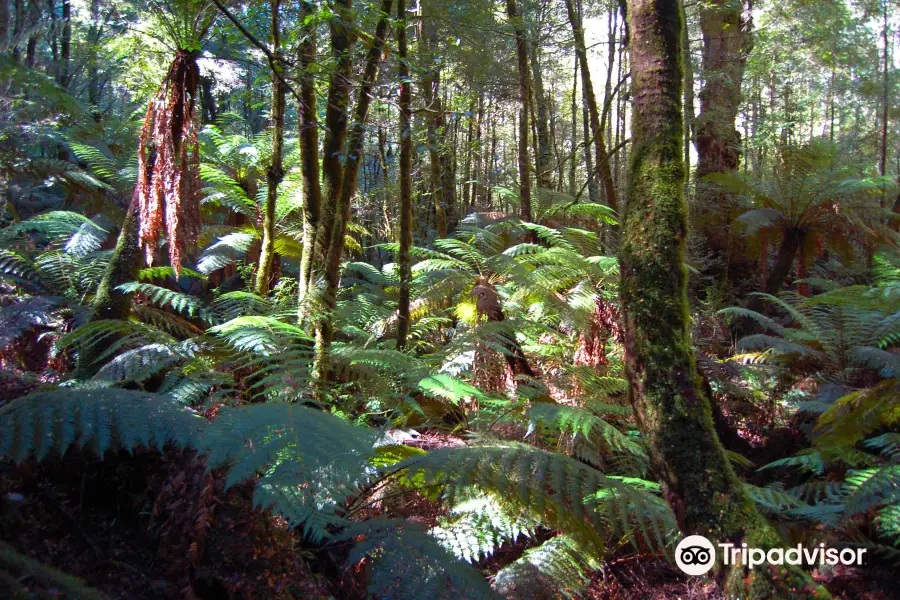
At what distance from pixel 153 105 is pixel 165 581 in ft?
12.0

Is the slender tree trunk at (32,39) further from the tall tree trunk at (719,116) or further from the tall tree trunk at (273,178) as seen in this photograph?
the tall tree trunk at (719,116)

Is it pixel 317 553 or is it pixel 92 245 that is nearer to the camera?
pixel 317 553

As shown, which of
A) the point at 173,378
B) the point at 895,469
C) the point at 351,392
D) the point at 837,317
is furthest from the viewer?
the point at 837,317

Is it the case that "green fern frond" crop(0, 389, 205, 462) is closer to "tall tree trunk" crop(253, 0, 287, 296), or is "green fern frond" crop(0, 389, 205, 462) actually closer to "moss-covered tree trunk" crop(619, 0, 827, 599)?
"moss-covered tree trunk" crop(619, 0, 827, 599)

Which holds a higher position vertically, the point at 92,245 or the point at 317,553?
the point at 92,245

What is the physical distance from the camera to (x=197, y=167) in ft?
14.5

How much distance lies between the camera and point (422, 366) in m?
3.69

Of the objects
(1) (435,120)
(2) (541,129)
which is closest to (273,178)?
(1) (435,120)

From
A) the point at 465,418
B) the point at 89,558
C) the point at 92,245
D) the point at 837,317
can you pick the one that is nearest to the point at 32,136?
the point at 92,245

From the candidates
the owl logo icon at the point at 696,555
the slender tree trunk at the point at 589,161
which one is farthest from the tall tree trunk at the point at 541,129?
the owl logo icon at the point at 696,555

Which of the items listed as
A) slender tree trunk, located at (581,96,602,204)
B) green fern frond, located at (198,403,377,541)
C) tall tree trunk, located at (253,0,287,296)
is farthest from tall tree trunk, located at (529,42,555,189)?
green fern frond, located at (198,403,377,541)

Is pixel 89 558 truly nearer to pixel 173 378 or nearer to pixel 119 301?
pixel 173 378

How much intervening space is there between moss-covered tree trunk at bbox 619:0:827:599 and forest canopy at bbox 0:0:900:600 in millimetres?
11

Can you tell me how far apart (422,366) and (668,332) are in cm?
182
